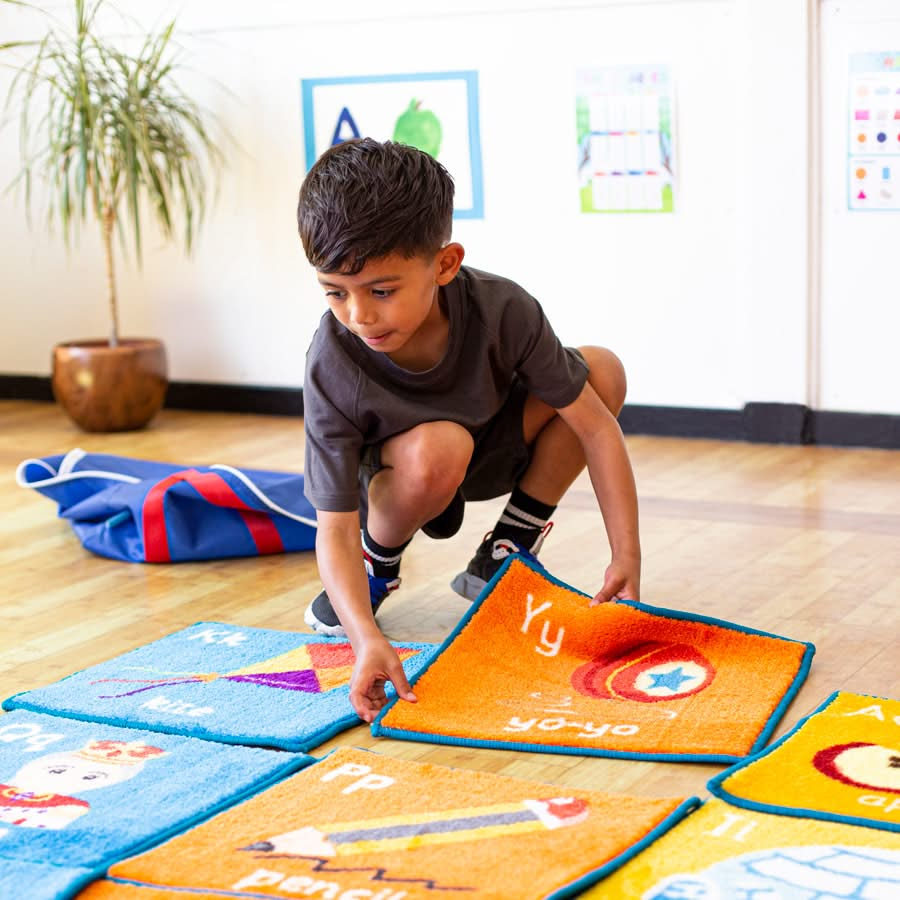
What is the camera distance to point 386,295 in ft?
5.13

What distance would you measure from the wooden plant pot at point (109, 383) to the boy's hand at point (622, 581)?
2.17 metres

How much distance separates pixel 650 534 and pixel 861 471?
71cm

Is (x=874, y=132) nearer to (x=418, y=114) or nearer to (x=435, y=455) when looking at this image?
(x=418, y=114)

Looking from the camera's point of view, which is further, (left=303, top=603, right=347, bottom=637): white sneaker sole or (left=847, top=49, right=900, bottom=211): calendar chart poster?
(left=847, top=49, right=900, bottom=211): calendar chart poster

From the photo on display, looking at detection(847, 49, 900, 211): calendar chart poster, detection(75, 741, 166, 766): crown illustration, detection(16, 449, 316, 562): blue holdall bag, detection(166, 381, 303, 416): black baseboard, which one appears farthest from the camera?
detection(166, 381, 303, 416): black baseboard

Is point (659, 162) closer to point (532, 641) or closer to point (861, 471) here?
point (861, 471)

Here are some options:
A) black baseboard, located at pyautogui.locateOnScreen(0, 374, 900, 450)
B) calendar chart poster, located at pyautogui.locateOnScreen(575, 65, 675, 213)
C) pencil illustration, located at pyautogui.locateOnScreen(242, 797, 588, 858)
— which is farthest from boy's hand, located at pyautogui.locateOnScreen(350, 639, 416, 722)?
calendar chart poster, located at pyautogui.locateOnScreen(575, 65, 675, 213)

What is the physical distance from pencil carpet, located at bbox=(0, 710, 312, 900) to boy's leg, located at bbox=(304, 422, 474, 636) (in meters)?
Answer: 0.43

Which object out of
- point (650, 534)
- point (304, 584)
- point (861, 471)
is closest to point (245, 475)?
point (304, 584)

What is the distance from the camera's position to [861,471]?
291 centimetres

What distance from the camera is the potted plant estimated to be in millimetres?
3574

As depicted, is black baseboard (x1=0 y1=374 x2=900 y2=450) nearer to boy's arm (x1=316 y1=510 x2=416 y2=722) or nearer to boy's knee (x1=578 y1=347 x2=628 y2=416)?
boy's knee (x1=578 y1=347 x2=628 y2=416)

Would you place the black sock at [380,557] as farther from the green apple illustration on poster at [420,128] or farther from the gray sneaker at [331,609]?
the green apple illustration on poster at [420,128]

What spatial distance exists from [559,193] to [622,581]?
1.79 meters
